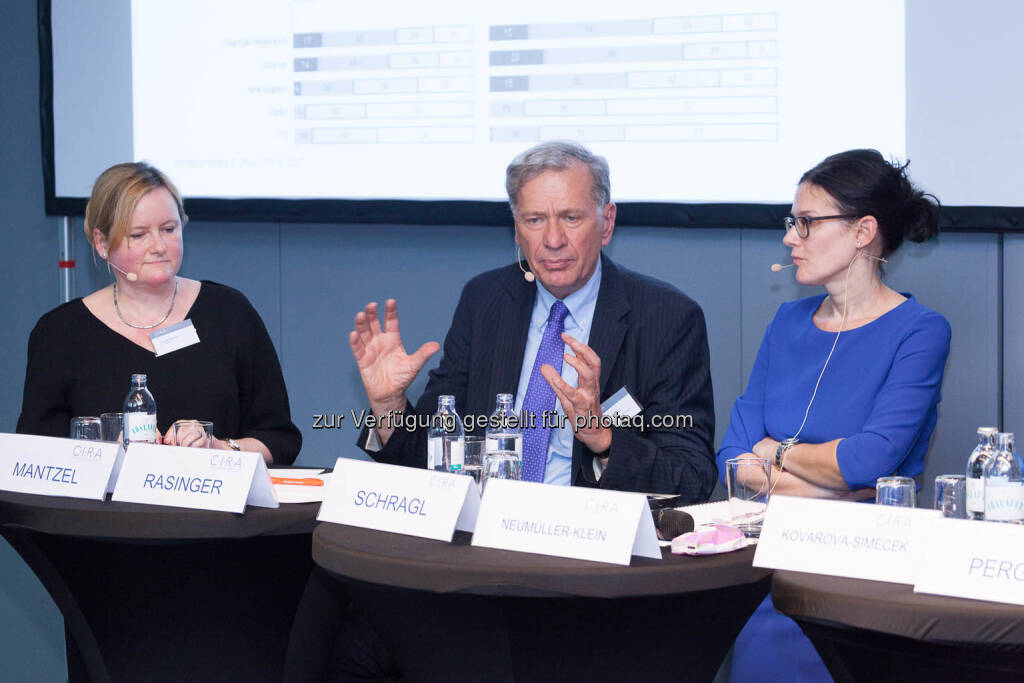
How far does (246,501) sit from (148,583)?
27cm

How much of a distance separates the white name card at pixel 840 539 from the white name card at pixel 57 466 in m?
1.17

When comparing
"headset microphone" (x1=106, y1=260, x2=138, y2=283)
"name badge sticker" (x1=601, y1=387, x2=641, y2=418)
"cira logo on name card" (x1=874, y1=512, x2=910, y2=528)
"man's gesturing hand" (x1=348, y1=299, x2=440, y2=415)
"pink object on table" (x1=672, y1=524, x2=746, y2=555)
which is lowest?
"pink object on table" (x1=672, y1=524, x2=746, y2=555)

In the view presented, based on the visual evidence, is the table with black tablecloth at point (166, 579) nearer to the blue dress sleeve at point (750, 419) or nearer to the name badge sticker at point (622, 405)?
the name badge sticker at point (622, 405)

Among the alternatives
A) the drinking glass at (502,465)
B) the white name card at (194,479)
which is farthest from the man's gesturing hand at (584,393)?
the white name card at (194,479)

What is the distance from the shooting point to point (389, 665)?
7.38 ft

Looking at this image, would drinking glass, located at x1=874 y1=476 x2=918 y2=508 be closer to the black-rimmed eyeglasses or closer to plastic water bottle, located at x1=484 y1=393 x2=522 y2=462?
plastic water bottle, located at x1=484 y1=393 x2=522 y2=462

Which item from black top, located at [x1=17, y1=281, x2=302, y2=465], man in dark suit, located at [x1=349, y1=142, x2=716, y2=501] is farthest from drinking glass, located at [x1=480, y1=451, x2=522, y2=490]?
black top, located at [x1=17, y1=281, x2=302, y2=465]

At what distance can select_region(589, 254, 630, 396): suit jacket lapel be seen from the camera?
2334mm

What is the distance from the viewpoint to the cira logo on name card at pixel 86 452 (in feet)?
6.17

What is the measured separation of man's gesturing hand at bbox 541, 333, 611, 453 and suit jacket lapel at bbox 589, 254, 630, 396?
12.2 inches

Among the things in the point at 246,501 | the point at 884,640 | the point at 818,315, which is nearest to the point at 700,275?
the point at 818,315

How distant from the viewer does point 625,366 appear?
235cm

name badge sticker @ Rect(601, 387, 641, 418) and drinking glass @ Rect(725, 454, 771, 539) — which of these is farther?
name badge sticker @ Rect(601, 387, 641, 418)

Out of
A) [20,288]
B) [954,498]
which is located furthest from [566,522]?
[20,288]
